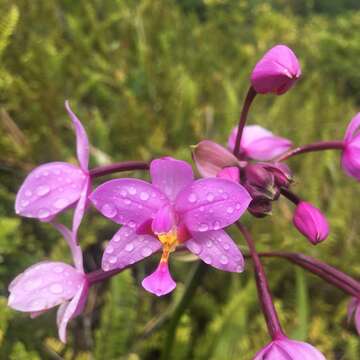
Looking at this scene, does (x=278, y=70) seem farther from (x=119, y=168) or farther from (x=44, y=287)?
(x=44, y=287)

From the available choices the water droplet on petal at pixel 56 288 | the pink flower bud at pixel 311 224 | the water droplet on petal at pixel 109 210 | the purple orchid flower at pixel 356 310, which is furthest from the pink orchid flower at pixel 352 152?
the water droplet on petal at pixel 56 288

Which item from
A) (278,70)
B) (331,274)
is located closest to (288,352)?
(331,274)

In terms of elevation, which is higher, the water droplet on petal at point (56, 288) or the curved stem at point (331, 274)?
the water droplet on petal at point (56, 288)

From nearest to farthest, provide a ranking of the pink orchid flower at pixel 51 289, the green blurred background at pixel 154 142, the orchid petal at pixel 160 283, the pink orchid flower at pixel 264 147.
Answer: the orchid petal at pixel 160 283 → the pink orchid flower at pixel 51 289 → the pink orchid flower at pixel 264 147 → the green blurred background at pixel 154 142

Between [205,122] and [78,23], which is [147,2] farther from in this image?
[205,122]

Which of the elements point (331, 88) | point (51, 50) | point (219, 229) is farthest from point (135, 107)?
point (331, 88)

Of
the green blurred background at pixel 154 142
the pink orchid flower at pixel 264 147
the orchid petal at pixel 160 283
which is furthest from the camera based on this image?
the green blurred background at pixel 154 142

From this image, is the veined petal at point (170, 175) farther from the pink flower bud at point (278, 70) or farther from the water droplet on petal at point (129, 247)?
the pink flower bud at point (278, 70)
